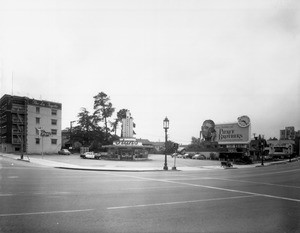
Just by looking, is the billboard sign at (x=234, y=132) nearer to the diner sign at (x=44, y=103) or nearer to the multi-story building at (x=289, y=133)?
the diner sign at (x=44, y=103)

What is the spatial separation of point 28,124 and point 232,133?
5040cm

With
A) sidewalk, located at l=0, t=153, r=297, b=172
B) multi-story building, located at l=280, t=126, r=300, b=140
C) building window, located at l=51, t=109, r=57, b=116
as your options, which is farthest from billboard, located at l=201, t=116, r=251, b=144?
multi-story building, located at l=280, t=126, r=300, b=140

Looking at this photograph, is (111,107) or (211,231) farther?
(111,107)

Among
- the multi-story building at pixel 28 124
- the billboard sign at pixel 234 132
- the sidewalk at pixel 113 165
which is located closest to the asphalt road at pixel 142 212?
the sidewalk at pixel 113 165

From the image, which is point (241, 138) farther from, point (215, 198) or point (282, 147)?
point (215, 198)

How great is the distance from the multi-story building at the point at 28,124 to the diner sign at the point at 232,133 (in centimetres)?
4282

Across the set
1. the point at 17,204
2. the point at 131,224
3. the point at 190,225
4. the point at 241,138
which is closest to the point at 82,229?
the point at 131,224

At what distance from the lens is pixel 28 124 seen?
71.4 meters

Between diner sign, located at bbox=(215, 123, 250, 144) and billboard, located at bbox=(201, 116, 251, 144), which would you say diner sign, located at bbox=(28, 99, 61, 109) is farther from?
diner sign, located at bbox=(215, 123, 250, 144)

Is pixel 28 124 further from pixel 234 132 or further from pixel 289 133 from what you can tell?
pixel 289 133

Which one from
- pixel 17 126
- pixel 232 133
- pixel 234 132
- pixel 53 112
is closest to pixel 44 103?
pixel 53 112

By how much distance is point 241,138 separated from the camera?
208 feet

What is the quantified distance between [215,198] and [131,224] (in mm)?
5683

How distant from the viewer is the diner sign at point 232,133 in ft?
207
